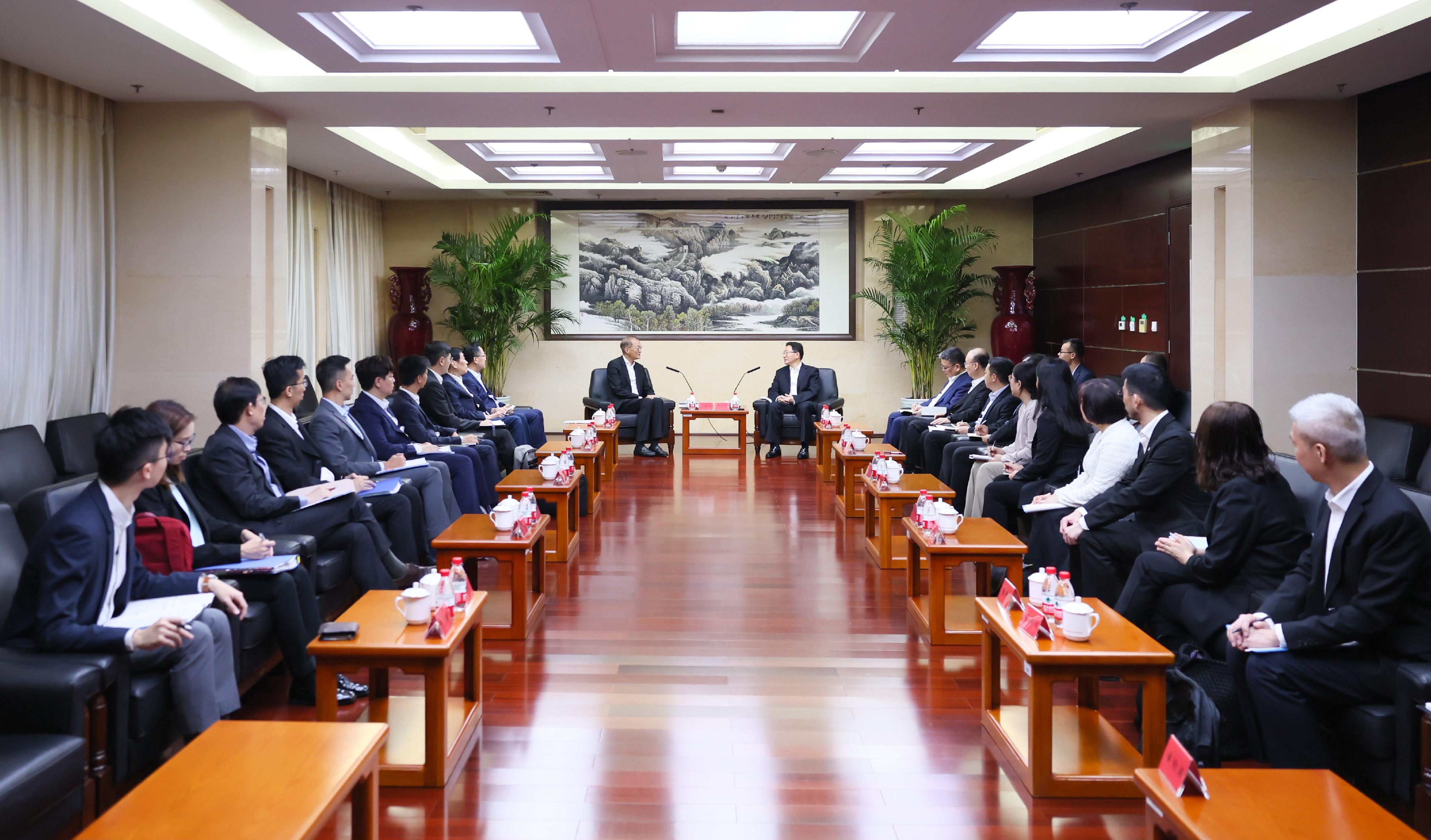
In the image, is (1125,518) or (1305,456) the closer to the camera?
(1305,456)

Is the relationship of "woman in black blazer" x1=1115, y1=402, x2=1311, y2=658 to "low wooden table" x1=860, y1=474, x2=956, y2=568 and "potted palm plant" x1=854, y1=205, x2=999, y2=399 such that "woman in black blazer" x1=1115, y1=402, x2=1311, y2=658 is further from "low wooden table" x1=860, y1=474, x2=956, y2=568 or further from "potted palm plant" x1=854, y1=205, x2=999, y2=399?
"potted palm plant" x1=854, y1=205, x2=999, y2=399

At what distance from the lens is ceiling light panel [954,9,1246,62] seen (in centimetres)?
582

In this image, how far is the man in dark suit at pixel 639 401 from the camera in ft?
38.9

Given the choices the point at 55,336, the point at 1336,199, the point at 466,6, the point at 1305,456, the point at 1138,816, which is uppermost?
the point at 466,6

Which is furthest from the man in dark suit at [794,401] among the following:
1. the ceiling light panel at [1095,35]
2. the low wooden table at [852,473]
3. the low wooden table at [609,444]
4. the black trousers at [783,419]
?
the ceiling light panel at [1095,35]

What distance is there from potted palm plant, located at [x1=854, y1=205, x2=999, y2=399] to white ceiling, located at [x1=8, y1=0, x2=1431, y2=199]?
2711 mm

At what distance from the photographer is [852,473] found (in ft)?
27.2

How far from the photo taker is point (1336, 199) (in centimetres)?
736

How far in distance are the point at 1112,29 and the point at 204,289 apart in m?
6.30

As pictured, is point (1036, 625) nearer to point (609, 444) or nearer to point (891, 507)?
point (891, 507)

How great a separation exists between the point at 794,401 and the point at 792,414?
0.23 meters

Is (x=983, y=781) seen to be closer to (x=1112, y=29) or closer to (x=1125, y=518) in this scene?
(x=1125, y=518)

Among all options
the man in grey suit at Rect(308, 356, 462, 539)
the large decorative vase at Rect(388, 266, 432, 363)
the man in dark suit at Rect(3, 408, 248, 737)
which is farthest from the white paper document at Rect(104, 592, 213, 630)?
the large decorative vase at Rect(388, 266, 432, 363)

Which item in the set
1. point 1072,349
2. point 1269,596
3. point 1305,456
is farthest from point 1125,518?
point 1072,349
